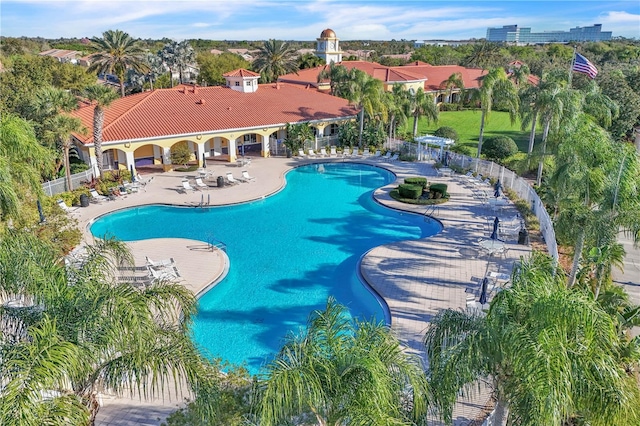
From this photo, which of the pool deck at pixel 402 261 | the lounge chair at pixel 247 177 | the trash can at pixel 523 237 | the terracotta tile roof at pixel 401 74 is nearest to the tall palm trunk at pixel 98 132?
the pool deck at pixel 402 261

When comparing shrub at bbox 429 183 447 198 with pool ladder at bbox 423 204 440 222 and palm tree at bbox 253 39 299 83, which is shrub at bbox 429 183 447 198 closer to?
pool ladder at bbox 423 204 440 222

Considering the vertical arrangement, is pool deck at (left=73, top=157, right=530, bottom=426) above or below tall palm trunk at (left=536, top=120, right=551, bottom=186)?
below

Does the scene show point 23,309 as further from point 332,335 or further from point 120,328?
point 332,335

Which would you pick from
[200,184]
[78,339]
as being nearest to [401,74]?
[200,184]

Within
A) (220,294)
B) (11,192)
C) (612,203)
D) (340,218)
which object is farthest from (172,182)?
(612,203)

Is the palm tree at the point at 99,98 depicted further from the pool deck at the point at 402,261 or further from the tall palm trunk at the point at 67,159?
the pool deck at the point at 402,261

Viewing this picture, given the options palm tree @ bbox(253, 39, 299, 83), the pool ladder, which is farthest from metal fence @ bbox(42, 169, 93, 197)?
palm tree @ bbox(253, 39, 299, 83)

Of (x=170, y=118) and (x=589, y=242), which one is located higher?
(x=170, y=118)

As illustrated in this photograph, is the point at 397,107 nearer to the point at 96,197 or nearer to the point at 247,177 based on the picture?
the point at 247,177
